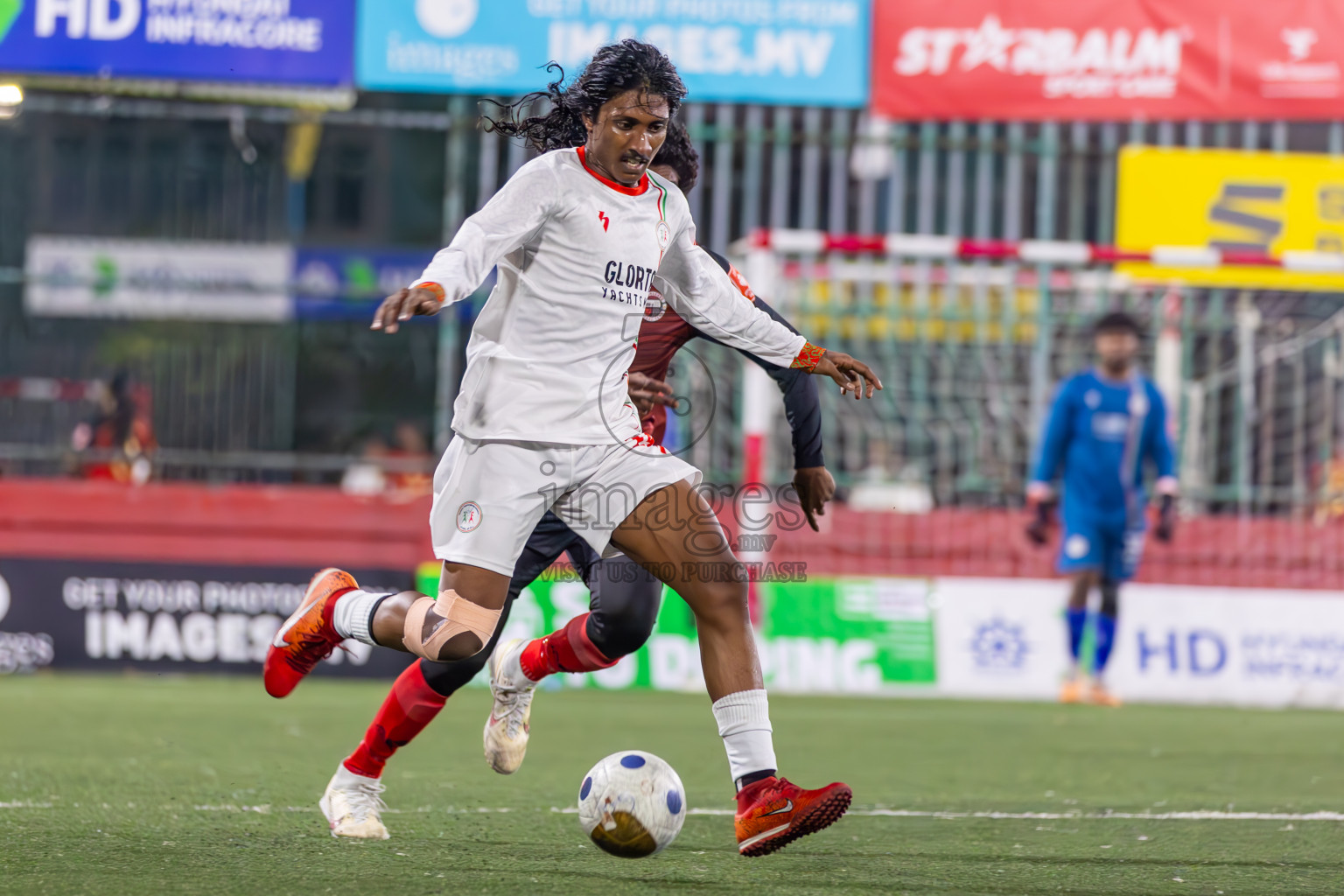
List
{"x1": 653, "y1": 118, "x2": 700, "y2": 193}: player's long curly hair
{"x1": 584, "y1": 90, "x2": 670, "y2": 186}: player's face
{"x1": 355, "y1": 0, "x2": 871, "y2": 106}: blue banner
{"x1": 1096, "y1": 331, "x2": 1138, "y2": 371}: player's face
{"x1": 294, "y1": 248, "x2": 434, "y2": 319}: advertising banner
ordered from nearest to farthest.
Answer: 1. {"x1": 584, "y1": 90, "x2": 670, "y2": 186}: player's face
2. {"x1": 653, "y1": 118, "x2": 700, "y2": 193}: player's long curly hair
3. {"x1": 1096, "y1": 331, "x2": 1138, "y2": 371}: player's face
4. {"x1": 355, "y1": 0, "x2": 871, "y2": 106}: blue banner
5. {"x1": 294, "y1": 248, "x2": 434, "y2": 319}: advertising banner

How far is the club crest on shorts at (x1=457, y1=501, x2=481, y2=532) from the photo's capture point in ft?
14.6

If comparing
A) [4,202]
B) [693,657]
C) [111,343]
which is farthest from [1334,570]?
[4,202]

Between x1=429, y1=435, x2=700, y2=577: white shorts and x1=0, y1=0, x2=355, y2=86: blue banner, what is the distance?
292 inches

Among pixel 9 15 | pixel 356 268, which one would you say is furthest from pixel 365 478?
pixel 356 268

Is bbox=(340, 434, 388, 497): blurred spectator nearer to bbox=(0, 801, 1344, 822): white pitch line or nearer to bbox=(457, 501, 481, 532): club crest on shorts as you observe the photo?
bbox=(0, 801, 1344, 822): white pitch line

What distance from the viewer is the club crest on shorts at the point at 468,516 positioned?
14.6 ft

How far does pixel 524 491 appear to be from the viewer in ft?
14.6

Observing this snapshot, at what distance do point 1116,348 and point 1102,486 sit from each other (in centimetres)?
84

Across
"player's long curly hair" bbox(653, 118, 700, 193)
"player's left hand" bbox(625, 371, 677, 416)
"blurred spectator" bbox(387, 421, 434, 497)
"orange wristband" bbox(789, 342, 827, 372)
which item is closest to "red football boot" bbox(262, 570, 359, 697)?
"player's left hand" bbox(625, 371, 677, 416)

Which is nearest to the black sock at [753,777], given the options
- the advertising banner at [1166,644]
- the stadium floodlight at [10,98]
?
the advertising banner at [1166,644]

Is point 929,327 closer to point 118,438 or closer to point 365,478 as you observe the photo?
point 365,478

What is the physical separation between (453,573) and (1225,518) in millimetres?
7654

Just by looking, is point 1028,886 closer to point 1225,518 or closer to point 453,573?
point 453,573

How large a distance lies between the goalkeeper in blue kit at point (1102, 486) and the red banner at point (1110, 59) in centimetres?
185
